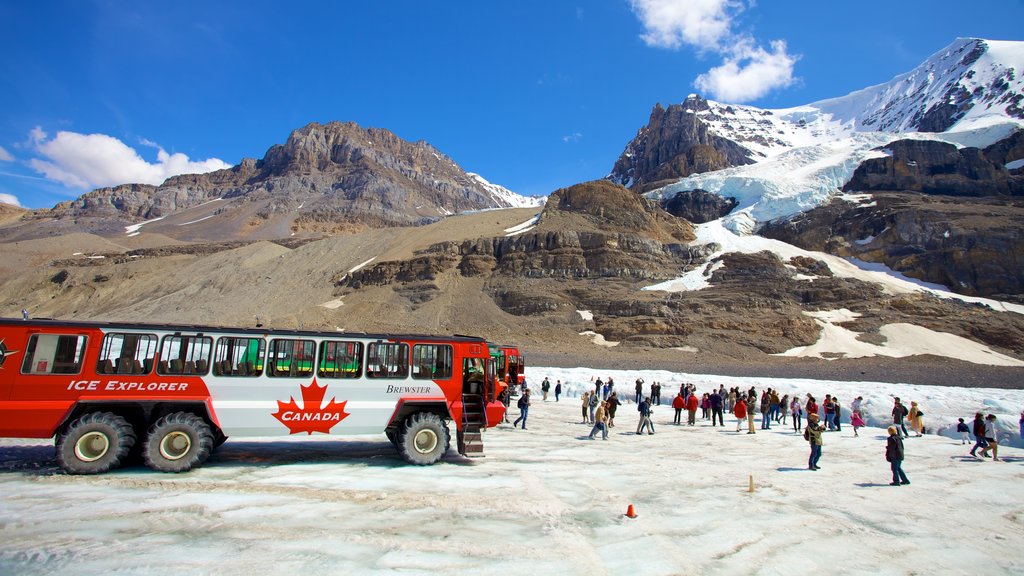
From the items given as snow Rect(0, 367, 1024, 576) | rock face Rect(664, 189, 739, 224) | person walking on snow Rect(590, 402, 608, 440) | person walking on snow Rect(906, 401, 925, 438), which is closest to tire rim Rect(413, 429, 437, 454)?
snow Rect(0, 367, 1024, 576)

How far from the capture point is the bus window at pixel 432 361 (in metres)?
10.9

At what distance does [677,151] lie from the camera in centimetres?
15188

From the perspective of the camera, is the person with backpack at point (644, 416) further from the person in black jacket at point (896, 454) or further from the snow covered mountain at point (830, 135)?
the snow covered mountain at point (830, 135)

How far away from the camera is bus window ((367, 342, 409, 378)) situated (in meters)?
10.6

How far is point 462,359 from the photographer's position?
37.1ft

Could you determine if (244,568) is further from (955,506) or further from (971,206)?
(971,206)

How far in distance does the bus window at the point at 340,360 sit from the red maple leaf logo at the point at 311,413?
290mm

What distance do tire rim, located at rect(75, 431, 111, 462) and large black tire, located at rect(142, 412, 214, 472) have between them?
581 millimetres

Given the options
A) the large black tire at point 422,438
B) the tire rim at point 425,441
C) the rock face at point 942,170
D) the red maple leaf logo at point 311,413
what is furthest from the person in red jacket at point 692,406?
the rock face at point 942,170

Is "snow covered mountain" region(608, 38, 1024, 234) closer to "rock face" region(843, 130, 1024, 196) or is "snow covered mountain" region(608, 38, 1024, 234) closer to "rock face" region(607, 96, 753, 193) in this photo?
"rock face" region(607, 96, 753, 193)

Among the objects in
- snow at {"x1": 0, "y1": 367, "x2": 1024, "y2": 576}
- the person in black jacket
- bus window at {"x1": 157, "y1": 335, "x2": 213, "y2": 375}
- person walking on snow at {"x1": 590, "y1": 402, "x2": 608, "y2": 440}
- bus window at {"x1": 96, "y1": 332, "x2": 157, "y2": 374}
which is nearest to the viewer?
snow at {"x1": 0, "y1": 367, "x2": 1024, "y2": 576}

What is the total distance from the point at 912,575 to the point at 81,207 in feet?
833

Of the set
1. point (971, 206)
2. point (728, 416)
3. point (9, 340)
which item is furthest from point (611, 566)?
point (971, 206)

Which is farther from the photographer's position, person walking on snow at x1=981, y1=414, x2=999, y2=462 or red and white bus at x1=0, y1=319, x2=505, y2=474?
person walking on snow at x1=981, y1=414, x2=999, y2=462
